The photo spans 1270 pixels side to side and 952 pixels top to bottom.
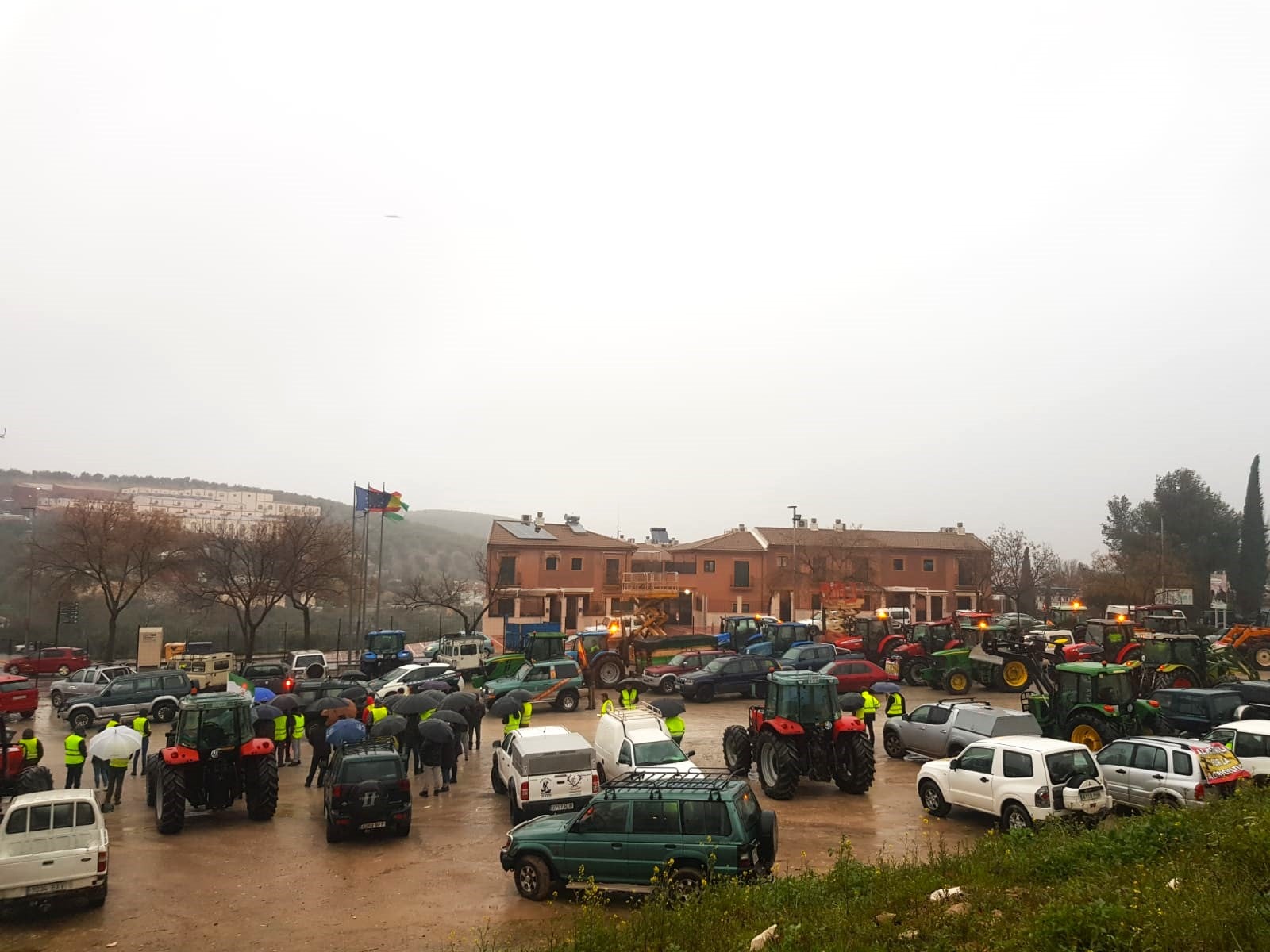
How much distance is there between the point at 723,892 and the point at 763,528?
5185cm

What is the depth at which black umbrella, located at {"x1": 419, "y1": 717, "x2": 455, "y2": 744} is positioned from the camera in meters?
15.8

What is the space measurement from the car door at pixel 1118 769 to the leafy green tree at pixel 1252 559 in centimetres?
5636

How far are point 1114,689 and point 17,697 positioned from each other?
29711 millimetres

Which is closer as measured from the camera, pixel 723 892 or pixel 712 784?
pixel 723 892

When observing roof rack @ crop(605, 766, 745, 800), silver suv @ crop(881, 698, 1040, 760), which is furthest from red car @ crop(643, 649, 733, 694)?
roof rack @ crop(605, 766, 745, 800)

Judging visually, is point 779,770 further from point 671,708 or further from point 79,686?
point 79,686

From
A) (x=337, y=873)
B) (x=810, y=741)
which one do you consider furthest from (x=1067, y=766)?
(x=337, y=873)

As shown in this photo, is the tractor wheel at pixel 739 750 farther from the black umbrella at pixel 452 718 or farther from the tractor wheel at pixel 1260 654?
the tractor wheel at pixel 1260 654

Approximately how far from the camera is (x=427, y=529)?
158 metres

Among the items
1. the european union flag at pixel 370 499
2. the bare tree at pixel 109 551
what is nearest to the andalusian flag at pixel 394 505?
the european union flag at pixel 370 499

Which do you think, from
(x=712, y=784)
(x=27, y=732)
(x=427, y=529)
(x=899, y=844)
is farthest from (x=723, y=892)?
(x=427, y=529)

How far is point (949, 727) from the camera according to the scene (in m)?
16.8

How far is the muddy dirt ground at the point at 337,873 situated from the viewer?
945 centimetres

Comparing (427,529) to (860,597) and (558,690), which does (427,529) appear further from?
(558,690)
